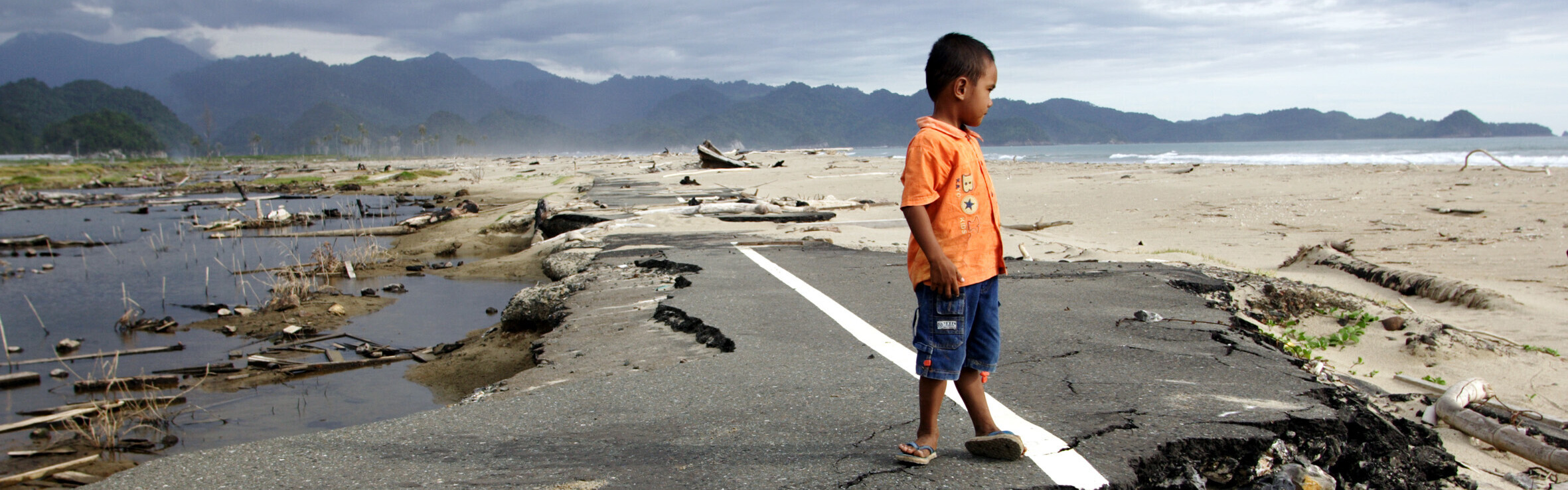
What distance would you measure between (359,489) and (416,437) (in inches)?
20.5

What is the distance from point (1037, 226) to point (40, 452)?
37.6 feet

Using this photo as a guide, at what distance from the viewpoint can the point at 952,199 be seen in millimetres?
2582

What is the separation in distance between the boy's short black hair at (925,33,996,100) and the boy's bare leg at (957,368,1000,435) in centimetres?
91

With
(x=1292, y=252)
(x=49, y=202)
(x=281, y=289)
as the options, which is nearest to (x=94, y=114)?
(x=49, y=202)

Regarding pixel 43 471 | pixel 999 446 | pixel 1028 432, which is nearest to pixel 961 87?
pixel 999 446

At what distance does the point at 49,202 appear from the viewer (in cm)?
2966

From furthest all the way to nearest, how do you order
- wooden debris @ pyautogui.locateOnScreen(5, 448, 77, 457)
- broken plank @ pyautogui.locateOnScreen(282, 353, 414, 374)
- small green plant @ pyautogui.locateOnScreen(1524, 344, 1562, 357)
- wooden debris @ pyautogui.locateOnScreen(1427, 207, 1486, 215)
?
1. wooden debris @ pyautogui.locateOnScreen(1427, 207, 1486, 215)
2. broken plank @ pyautogui.locateOnScreen(282, 353, 414, 374)
3. wooden debris @ pyautogui.locateOnScreen(5, 448, 77, 457)
4. small green plant @ pyautogui.locateOnScreen(1524, 344, 1562, 357)

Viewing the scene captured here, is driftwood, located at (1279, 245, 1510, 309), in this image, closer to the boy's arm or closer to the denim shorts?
the denim shorts

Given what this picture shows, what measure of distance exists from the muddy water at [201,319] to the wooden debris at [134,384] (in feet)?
0.37

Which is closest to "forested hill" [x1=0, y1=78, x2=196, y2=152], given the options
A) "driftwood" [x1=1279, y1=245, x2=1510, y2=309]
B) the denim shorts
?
"driftwood" [x1=1279, y1=245, x2=1510, y2=309]

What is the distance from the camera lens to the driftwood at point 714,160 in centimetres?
3089

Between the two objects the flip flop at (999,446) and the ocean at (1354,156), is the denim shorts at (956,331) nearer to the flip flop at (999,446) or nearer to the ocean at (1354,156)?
Result: the flip flop at (999,446)

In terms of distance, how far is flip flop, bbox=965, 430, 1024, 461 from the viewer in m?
2.57

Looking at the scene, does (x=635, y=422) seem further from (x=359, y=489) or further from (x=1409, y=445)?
Answer: (x=1409, y=445)
